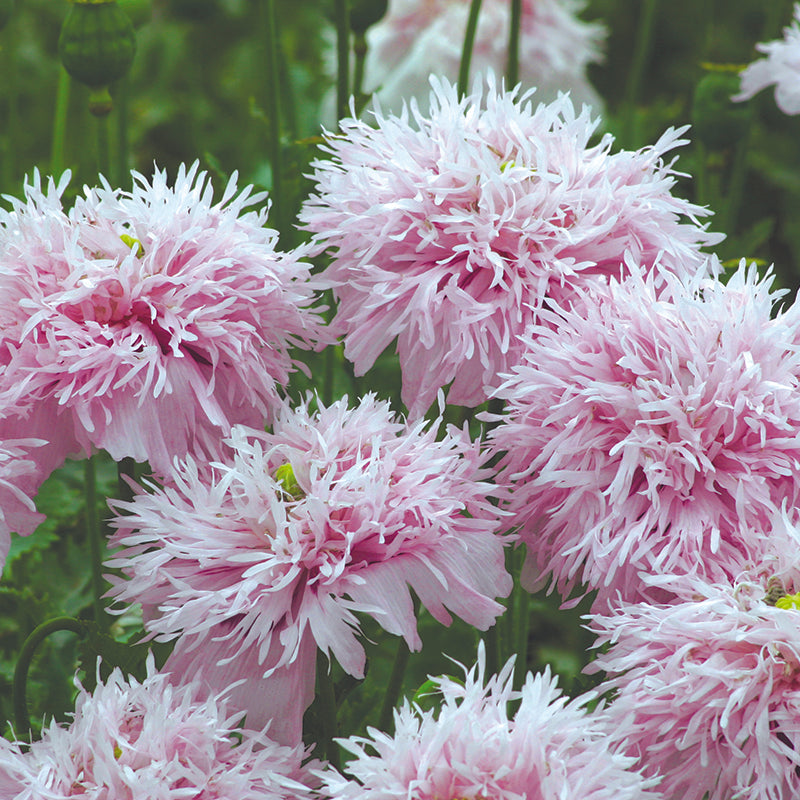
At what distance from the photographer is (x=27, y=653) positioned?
50 cm

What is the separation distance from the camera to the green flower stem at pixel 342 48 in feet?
2.42

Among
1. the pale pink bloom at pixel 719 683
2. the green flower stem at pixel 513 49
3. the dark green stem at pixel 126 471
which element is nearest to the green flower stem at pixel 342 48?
the green flower stem at pixel 513 49

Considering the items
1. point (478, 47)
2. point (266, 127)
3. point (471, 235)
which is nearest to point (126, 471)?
point (471, 235)

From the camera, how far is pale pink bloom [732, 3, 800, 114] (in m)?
0.78

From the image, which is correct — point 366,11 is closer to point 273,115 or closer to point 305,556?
point 273,115

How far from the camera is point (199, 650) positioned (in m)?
0.44

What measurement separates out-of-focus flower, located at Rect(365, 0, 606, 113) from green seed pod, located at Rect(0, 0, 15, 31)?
0.43 meters

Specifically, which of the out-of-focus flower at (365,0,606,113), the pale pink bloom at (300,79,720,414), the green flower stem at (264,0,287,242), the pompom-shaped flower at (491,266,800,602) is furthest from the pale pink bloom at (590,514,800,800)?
the out-of-focus flower at (365,0,606,113)

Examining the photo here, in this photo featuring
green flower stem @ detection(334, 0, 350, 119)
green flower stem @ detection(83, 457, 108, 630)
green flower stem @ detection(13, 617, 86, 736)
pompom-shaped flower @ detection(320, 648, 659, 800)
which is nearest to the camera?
pompom-shaped flower @ detection(320, 648, 659, 800)

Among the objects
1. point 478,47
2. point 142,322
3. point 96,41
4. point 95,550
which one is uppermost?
point 478,47

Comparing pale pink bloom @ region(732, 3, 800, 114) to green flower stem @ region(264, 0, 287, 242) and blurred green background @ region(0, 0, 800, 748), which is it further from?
green flower stem @ region(264, 0, 287, 242)

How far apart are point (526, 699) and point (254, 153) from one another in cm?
91

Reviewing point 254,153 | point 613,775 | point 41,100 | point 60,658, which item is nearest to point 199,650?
point 613,775

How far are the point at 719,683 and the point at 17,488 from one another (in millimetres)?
253
